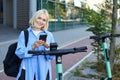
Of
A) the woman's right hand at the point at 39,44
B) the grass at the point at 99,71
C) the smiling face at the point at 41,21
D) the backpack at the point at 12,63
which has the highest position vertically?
the smiling face at the point at 41,21

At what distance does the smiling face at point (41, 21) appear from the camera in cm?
352

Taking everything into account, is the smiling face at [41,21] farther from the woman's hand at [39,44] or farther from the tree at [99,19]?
the tree at [99,19]

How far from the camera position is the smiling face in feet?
11.5

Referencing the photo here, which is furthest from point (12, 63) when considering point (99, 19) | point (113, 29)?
point (99, 19)

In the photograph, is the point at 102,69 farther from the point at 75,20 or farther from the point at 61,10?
the point at 75,20

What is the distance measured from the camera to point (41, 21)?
11.5 ft

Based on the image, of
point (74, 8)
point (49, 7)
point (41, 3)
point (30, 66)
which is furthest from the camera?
point (74, 8)

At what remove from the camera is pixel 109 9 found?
309 inches

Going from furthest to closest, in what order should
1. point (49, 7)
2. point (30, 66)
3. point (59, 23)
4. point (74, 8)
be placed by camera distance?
point (74, 8), point (59, 23), point (49, 7), point (30, 66)

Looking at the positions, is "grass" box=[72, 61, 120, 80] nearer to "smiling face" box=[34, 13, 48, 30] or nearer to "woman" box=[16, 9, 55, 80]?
"woman" box=[16, 9, 55, 80]

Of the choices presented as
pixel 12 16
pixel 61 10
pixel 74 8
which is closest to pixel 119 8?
pixel 12 16

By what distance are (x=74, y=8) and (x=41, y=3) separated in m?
11.8

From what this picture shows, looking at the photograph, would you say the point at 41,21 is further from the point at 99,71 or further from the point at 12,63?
the point at 99,71

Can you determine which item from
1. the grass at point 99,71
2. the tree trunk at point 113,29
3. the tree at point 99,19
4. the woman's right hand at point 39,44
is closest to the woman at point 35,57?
the woman's right hand at point 39,44
